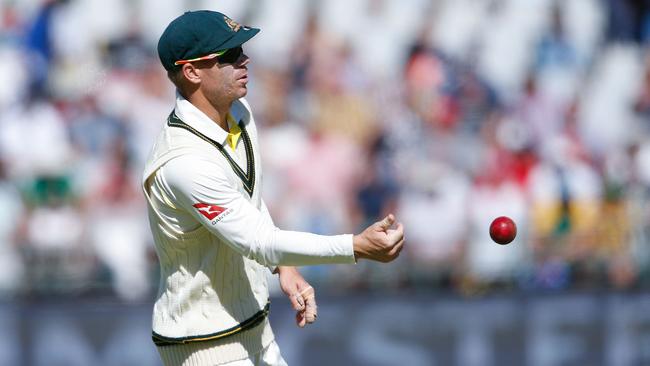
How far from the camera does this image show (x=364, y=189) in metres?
9.16

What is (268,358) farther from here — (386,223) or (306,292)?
(386,223)

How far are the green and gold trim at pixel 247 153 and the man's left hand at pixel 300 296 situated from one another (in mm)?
438

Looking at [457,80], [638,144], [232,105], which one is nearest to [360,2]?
[457,80]

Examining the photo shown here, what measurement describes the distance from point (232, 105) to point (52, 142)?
16.1 ft

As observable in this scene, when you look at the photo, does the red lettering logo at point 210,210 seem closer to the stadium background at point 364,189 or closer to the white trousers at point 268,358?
the white trousers at point 268,358

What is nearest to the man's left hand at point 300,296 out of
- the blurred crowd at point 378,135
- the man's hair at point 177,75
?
the man's hair at point 177,75

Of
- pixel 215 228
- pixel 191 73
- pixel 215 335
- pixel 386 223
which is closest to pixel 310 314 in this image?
pixel 215 335

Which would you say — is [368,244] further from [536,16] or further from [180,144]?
[536,16]

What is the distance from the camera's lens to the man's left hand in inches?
186

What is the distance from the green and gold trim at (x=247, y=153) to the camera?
449cm

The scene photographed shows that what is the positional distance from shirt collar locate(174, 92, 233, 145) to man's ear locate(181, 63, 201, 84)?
0.09 m

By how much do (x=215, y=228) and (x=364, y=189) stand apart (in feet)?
16.0

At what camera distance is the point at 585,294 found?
9109 mm

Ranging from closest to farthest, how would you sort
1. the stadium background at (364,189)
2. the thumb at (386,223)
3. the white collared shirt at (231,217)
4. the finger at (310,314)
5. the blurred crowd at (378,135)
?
the thumb at (386,223) → the white collared shirt at (231,217) → the finger at (310,314) → the stadium background at (364,189) → the blurred crowd at (378,135)
